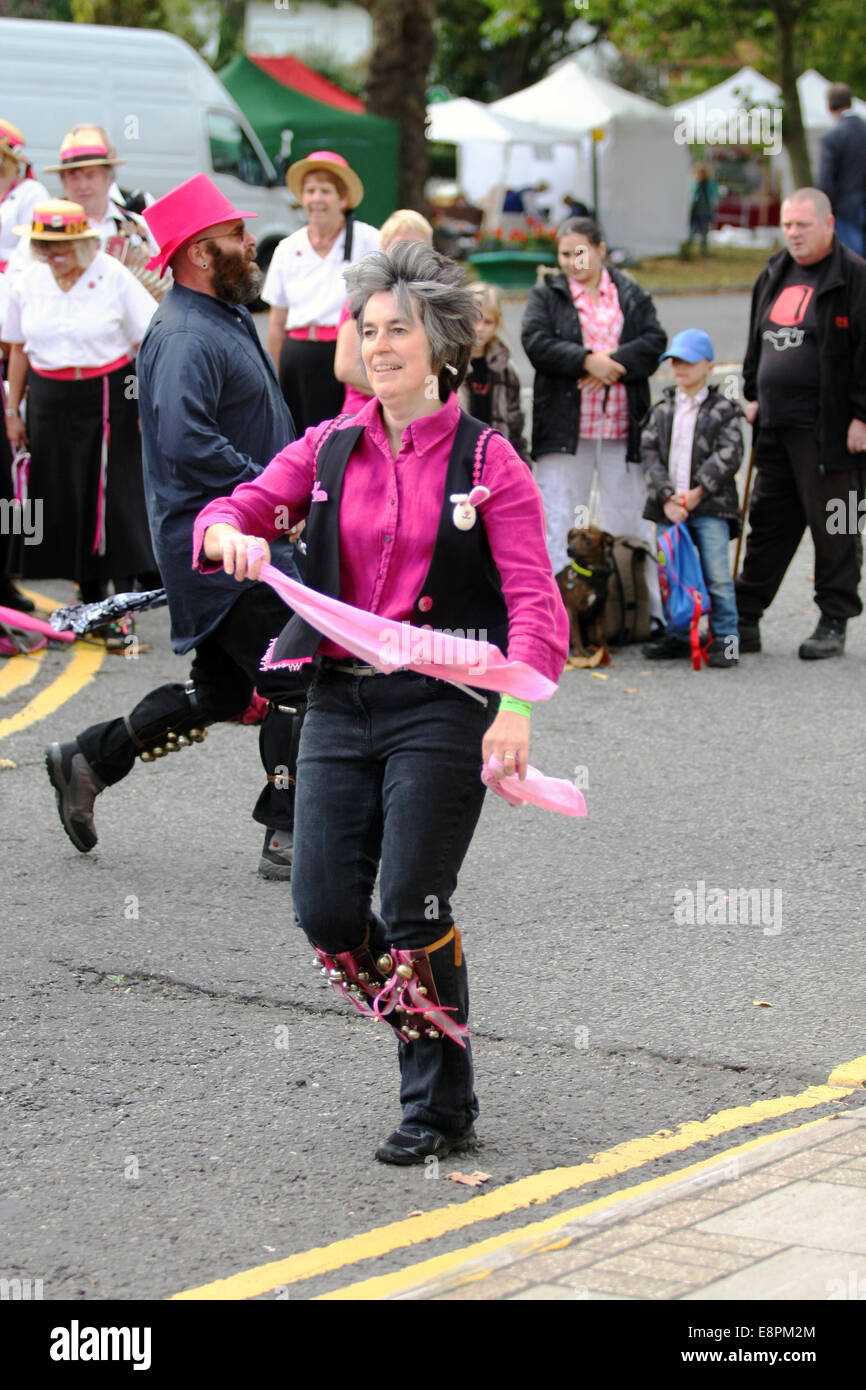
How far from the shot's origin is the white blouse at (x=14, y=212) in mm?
10797

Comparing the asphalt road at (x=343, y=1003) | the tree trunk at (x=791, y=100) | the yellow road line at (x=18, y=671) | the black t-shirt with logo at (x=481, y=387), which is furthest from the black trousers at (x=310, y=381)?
the tree trunk at (x=791, y=100)

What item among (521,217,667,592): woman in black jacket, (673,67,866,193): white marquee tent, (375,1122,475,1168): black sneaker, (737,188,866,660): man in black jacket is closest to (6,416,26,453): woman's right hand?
(521,217,667,592): woman in black jacket

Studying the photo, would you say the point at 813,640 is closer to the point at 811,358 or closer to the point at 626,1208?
the point at 811,358

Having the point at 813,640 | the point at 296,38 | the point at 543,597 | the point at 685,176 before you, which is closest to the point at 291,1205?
the point at 543,597

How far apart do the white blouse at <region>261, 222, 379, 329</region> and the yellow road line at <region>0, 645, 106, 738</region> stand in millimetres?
2075

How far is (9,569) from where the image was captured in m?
9.93

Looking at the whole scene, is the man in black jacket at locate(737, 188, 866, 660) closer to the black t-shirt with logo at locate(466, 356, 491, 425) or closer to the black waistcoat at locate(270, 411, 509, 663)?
the black t-shirt with logo at locate(466, 356, 491, 425)

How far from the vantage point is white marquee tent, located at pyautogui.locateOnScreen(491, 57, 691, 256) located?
3650cm

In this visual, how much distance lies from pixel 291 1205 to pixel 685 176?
36787 mm

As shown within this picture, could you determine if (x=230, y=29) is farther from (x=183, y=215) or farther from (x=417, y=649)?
(x=417, y=649)

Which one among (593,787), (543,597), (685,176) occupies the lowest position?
(593,787)

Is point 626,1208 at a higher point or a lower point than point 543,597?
lower
